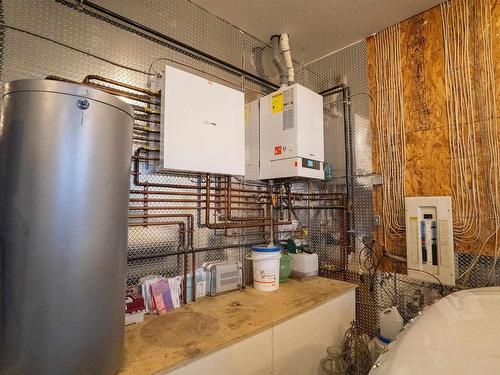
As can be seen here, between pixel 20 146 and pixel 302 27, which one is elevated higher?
pixel 302 27

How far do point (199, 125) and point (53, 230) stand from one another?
3.90 ft

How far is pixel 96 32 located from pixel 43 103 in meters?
1.16

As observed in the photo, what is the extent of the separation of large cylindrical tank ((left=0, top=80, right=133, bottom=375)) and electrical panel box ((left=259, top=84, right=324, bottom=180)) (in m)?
1.62

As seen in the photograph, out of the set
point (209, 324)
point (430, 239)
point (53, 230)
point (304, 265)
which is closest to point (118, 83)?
point (53, 230)

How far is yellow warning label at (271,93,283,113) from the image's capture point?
245 cm

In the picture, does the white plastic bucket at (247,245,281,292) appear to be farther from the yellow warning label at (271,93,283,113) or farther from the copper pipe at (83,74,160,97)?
the copper pipe at (83,74,160,97)

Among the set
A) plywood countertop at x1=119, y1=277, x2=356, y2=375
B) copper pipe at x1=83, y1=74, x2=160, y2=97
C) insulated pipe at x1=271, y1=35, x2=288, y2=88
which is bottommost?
plywood countertop at x1=119, y1=277, x2=356, y2=375

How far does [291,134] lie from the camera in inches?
92.8

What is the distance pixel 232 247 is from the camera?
238 cm

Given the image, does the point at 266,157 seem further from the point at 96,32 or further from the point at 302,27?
the point at 96,32

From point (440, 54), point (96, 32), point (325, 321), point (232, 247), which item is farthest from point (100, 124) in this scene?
point (440, 54)

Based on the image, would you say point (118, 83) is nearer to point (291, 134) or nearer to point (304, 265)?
point (291, 134)

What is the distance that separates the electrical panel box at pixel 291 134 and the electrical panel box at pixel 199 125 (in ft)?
1.46

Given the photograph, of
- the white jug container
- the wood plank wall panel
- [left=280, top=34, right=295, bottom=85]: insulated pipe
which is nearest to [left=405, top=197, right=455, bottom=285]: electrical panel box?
the wood plank wall panel
